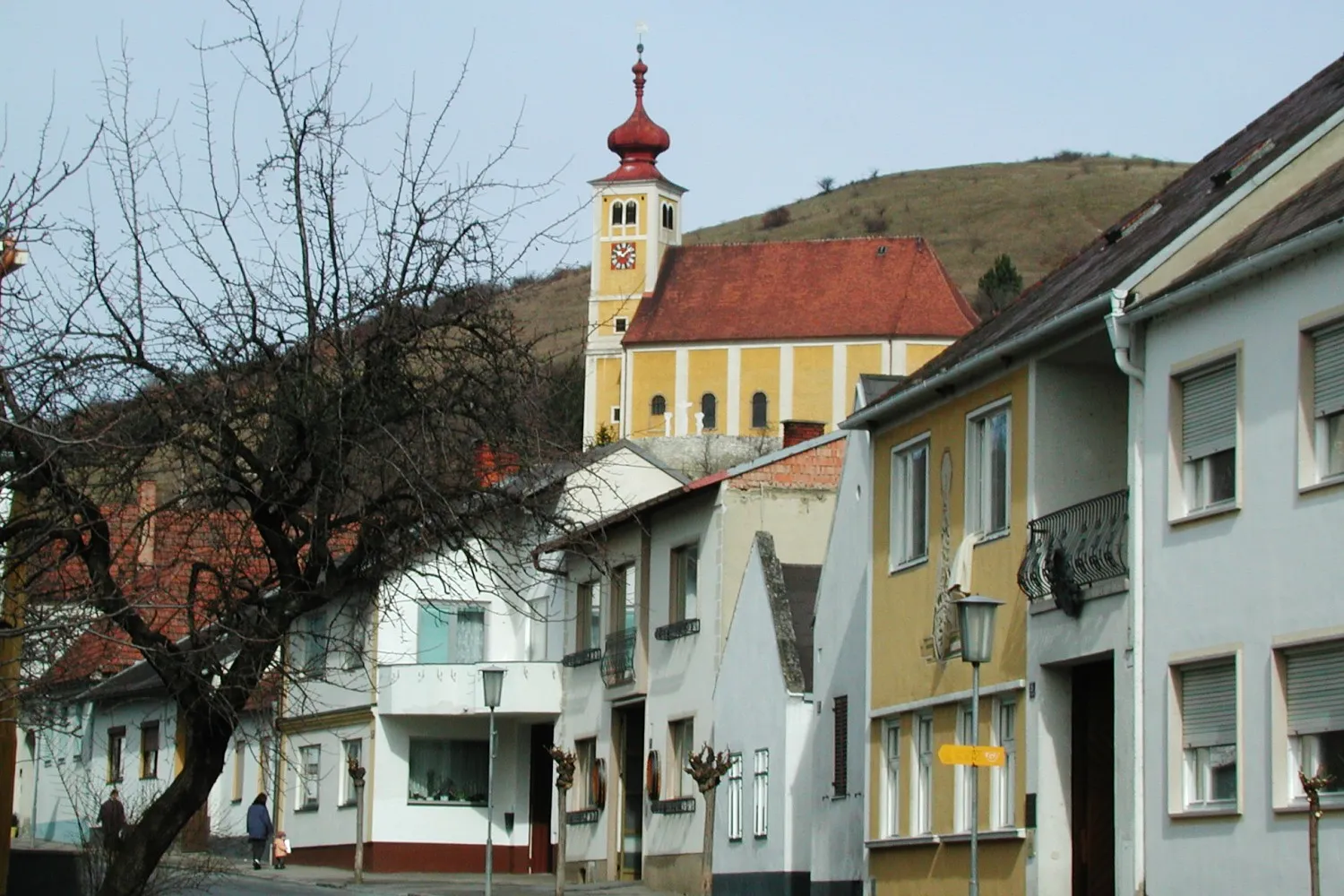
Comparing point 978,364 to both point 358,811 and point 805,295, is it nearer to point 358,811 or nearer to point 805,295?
point 358,811

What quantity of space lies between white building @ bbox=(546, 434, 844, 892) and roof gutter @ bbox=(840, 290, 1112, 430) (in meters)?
7.75

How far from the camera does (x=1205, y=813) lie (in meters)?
18.4

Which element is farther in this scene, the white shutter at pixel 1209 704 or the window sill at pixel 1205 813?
the white shutter at pixel 1209 704

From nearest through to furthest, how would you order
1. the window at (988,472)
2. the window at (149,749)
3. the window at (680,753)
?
the window at (988,472)
the window at (680,753)
the window at (149,749)

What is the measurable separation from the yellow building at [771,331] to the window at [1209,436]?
256 ft

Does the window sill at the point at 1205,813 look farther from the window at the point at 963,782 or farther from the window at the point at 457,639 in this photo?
the window at the point at 457,639

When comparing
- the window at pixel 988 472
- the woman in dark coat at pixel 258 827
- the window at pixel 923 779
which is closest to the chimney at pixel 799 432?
the woman in dark coat at pixel 258 827

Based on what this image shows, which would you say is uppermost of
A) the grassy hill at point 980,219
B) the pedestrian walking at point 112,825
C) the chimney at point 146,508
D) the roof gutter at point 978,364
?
the grassy hill at point 980,219

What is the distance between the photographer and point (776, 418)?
102m

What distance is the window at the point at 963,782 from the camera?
2361cm

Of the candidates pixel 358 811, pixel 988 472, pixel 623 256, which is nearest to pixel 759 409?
pixel 623 256

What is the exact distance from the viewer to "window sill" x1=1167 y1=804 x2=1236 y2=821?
18.0 m

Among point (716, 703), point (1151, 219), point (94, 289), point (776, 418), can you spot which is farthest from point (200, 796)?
point (776, 418)

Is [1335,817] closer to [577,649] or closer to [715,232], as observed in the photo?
[577,649]
